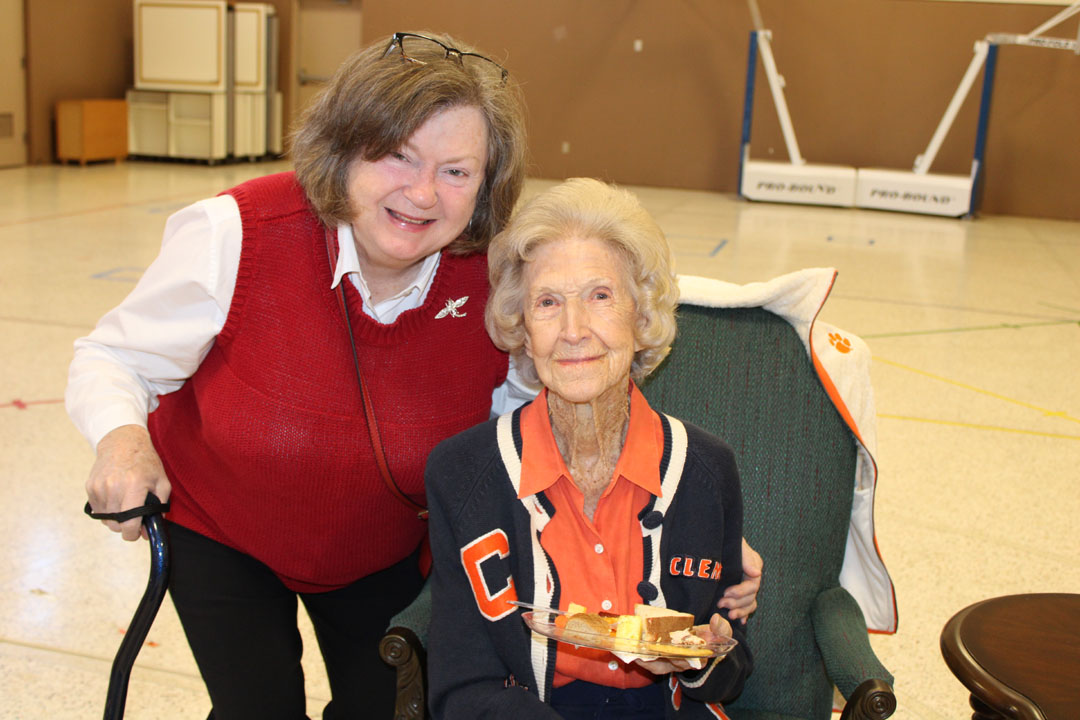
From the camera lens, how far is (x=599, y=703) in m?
1.41

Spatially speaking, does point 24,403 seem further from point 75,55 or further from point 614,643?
point 75,55

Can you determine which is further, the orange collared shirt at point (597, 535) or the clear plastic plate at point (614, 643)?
the orange collared shirt at point (597, 535)

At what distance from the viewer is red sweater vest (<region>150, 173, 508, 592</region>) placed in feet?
5.08

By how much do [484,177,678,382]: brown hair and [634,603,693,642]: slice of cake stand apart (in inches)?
16.4

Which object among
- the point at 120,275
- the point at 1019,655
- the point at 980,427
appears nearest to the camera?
the point at 1019,655

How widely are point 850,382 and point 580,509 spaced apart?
63cm

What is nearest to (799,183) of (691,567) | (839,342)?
(839,342)

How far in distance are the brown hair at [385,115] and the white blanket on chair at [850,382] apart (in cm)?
44

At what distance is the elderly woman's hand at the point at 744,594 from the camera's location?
145cm

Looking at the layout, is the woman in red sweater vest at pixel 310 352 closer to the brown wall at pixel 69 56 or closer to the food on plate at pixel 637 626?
the food on plate at pixel 637 626

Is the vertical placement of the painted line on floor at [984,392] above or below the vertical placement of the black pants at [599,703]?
below

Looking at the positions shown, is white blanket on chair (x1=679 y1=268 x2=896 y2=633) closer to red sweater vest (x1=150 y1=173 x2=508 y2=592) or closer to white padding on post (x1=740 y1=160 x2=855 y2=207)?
red sweater vest (x1=150 y1=173 x2=508 y2=592)

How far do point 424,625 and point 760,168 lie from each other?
33.7 ft

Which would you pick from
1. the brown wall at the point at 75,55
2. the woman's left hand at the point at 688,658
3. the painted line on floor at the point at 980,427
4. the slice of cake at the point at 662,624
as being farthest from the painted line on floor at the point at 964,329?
the brown wall at the point at 75,55
